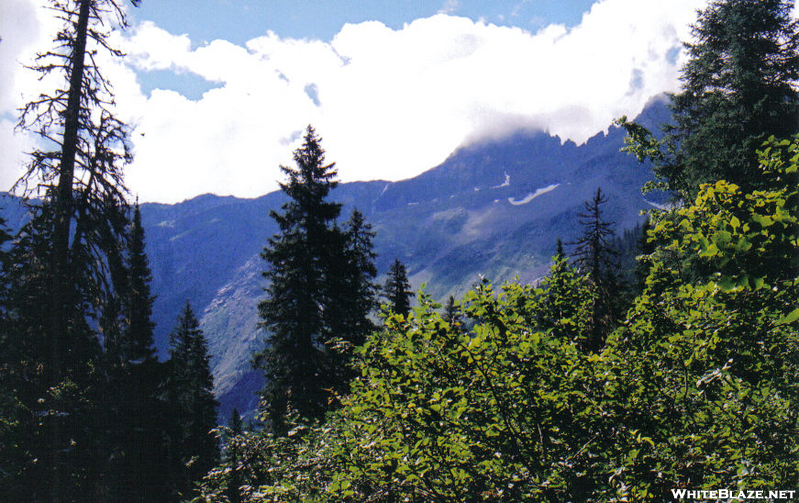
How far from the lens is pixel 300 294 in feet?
61.1

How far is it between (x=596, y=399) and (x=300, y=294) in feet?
50.4

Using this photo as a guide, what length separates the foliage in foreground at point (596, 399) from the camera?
12.8 feet

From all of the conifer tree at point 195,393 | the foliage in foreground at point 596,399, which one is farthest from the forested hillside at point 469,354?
the conifer tree at point 195,393

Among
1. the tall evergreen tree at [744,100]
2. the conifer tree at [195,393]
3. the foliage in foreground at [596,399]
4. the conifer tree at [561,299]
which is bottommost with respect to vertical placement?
the conifer tree at [195,393]

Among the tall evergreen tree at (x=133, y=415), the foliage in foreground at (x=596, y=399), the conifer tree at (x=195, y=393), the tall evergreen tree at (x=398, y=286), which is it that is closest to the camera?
the foliage in foreground at (x=596, y=399)

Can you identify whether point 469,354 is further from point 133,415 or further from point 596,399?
point 133,415

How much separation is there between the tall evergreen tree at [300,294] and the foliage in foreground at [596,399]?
13643mm

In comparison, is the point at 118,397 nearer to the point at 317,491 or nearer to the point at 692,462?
the point at 317,491

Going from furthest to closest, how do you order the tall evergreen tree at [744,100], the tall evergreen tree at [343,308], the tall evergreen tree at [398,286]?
the tall evergreen tree at [398,286], the tall evergreen tree at [343,308], the tall evergreen tree at [744,100]

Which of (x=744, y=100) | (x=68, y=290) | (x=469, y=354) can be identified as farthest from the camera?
(x=744, y=100)

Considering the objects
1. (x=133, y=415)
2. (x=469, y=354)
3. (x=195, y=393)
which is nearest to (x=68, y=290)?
(x=133, y=415)

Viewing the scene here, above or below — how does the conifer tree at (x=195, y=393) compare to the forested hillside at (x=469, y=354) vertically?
below

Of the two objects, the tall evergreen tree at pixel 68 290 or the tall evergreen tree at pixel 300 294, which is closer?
the tall evergreen tree at pixel 68 290

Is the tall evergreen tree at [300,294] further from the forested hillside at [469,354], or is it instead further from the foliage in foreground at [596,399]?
the foliage in foreground at [596,399]
